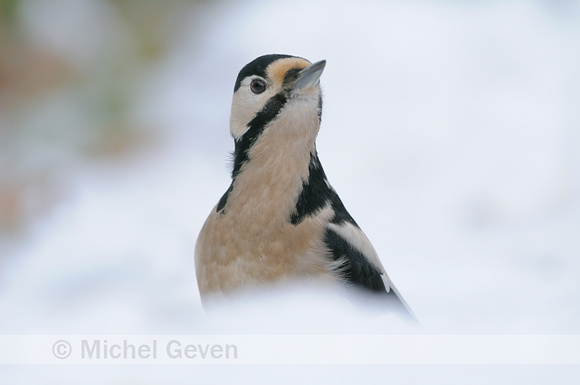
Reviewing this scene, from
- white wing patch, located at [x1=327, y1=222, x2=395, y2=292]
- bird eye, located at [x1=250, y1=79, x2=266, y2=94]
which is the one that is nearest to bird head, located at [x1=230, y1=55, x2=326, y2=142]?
bird eye, located at [x1=250, y1=79, x2=266, y2=94]

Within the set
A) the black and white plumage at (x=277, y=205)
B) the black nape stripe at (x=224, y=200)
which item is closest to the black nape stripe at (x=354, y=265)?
the black and white plumage at (x=277, y=205)

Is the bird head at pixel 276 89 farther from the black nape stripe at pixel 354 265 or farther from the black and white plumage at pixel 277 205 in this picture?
the black nape stripe at pixel 354 265

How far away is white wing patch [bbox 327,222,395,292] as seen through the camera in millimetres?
950

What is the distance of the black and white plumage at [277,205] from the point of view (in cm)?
90

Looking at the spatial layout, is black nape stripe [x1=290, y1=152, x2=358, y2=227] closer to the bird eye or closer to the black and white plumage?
the black and white plumage

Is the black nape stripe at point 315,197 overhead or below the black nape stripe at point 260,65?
below

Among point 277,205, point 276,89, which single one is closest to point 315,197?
point 277,205

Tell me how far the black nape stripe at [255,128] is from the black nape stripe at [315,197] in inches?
3.2

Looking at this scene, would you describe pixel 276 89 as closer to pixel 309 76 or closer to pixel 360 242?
pixel 309 76

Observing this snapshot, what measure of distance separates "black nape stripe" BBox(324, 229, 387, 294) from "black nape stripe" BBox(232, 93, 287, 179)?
161 mm

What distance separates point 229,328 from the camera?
0.95 meters

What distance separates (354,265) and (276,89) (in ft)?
0.90

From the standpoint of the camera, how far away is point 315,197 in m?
0.95

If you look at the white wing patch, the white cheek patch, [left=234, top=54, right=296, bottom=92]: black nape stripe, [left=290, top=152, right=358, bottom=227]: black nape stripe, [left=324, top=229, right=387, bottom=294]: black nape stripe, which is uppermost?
[left=234, top=54, right=296, bottom=92]: black nape stripe
